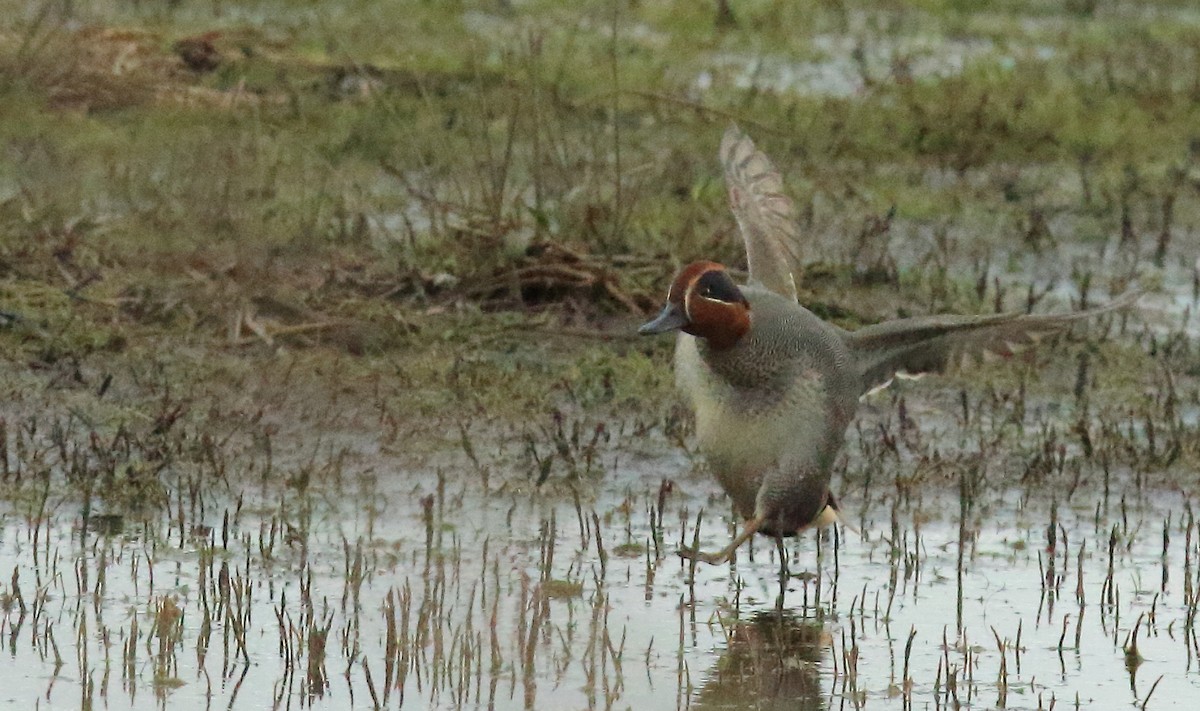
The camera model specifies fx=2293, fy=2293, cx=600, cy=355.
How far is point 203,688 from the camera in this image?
485cm

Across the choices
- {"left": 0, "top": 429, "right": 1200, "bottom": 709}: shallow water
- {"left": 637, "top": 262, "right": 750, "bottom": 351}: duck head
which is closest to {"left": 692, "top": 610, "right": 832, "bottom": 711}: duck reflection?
{"left": 0, "top": 429, "right": 1200, "bottom": 709}: shallow water

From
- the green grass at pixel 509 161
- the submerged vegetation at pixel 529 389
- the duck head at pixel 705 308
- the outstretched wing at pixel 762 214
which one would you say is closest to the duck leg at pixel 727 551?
the submerged vegetation at pixel 529 389

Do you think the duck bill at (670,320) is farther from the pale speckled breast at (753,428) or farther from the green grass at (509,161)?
the green grass at (509,161)

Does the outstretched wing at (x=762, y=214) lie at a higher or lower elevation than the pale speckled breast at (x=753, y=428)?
higher

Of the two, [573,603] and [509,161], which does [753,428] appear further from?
[509,161]

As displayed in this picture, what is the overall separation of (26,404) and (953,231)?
16.2ft

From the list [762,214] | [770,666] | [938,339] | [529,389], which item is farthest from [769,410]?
[529,389]

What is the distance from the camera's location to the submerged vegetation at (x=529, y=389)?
5.24 m

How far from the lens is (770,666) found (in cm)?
523

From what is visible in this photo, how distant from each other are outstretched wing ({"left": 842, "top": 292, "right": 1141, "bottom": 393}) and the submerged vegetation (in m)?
0.31

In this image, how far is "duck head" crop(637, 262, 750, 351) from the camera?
5402 mm

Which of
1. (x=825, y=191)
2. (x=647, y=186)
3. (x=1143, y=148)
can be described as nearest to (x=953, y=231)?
(x=825, y=191)

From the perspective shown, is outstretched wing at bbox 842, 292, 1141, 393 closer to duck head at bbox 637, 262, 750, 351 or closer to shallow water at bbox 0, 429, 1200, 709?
shallow water at bbox 0, 429, 1200, 709

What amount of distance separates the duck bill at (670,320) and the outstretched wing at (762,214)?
0.99m
